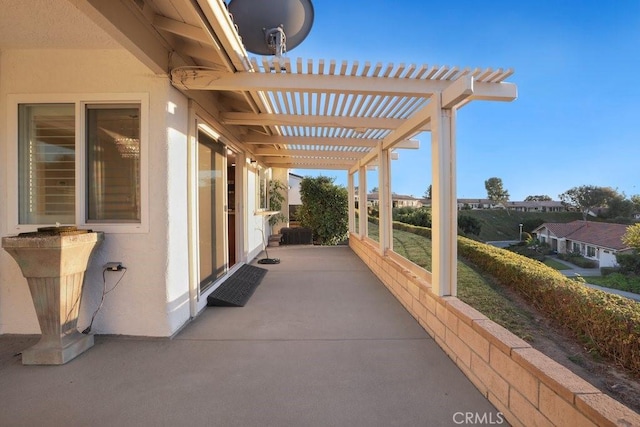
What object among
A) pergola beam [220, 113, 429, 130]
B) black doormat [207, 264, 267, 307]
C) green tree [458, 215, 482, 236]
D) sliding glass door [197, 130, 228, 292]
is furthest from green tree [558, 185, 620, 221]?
sliding glass door [197, 130, 228, 292]

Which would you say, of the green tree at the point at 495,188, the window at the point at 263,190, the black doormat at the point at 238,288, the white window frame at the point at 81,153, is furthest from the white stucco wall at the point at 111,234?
the green tree at the point at 495,188

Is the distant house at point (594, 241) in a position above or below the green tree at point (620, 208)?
below

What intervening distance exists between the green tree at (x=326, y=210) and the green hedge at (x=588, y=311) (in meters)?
5.99

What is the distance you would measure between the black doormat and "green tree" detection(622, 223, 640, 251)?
759 centimetres

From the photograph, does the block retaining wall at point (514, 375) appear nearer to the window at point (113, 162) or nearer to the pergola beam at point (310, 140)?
the window at point (113, 162)

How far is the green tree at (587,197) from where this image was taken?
18.3 m

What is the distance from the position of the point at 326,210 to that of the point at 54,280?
911 cm

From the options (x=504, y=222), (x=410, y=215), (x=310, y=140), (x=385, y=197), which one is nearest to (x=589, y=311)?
(x=385, y=197)

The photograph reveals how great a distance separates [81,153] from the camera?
314cm

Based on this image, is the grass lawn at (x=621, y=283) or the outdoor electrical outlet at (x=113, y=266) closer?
the outdoor electrical outlet at (x=113, y=266)

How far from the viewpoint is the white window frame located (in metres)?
3.13

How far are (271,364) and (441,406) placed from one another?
133 centimetres

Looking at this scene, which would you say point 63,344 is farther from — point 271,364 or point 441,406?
point 441,406

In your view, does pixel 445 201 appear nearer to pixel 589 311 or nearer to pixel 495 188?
pixel 589 311
